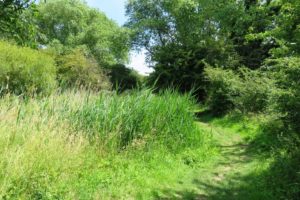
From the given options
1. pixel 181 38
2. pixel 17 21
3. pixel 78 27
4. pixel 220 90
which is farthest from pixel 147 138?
pixel 78 27

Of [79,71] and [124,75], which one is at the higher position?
[124,75]

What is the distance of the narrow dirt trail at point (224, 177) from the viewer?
17.7 ft

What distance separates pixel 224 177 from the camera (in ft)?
21.3

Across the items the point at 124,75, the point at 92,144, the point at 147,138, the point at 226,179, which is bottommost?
the point at 226,179

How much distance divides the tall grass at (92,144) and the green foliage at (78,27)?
85.6 ft

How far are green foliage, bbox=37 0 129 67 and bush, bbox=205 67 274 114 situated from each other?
20386 millimetres

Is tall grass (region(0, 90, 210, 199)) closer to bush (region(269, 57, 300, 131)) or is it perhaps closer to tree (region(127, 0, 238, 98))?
bush (region(269, 57, 300, 131))

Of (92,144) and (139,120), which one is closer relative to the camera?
(92,144)

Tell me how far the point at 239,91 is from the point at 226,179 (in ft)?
21.4

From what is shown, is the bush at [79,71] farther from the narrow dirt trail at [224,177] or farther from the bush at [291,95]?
the bush at [291,95]

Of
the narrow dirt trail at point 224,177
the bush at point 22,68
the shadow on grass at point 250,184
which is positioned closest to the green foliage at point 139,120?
the narrow dirt trail at point 224,177

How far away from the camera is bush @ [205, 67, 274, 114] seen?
1152 centimetres

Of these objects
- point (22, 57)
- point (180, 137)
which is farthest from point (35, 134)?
point (22, 57)

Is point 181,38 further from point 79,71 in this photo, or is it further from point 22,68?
point 22,68
